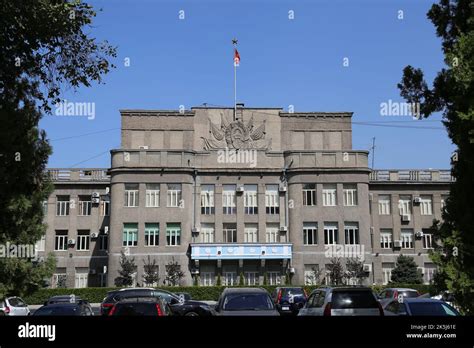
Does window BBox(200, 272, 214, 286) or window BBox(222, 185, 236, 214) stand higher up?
window BBox(222, 185, 236, 214)

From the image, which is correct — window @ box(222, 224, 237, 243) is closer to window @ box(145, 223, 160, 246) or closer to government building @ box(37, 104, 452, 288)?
government building @ box(37, 104, 452, 288)

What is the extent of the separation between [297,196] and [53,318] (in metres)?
44.6

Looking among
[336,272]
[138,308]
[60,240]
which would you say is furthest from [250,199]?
[138,308]

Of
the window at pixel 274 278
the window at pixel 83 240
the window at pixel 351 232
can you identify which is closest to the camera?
the window at pixel 274 278

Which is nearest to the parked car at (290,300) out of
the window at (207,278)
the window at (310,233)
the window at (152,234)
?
the window at (207,278)

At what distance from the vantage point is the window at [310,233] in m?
50.2

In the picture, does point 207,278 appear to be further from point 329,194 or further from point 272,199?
point 329,194

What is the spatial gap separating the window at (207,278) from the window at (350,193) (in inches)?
569

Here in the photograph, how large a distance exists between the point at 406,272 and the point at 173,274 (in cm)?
2157

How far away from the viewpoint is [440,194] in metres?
55.2

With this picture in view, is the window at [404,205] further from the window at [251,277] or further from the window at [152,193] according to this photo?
the window at [152,193]

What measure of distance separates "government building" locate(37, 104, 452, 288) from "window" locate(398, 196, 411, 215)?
103 mm

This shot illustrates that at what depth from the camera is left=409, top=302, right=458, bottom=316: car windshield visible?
1486 cm

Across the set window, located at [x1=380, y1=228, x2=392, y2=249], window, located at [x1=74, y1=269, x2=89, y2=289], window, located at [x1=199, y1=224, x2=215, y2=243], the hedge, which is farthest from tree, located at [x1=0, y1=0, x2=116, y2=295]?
window, located at [x1=380, y1=228, x2=392, y2=249]
